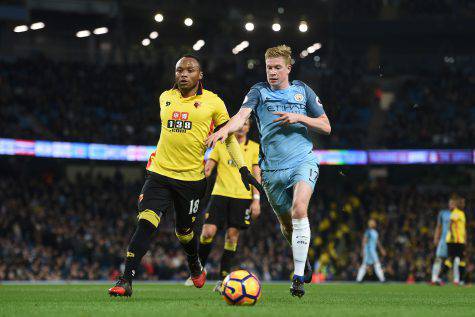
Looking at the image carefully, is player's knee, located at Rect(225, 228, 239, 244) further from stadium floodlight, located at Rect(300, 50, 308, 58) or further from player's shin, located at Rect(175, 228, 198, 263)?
stadium floodlight, located at Rect(300, 50, 308, 58)

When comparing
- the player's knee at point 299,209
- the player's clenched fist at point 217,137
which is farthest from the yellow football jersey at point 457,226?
the player's clenched fist at point 217,137

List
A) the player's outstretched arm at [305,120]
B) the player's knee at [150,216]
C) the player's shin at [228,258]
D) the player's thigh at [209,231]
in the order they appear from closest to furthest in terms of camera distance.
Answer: the player's outstretched arm at [305,120] → the player's knee at [150,216] → the player's shin at [228,258] → the player's thigh at [209,231]

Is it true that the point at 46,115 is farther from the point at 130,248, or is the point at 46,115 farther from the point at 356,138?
the point at 130,248

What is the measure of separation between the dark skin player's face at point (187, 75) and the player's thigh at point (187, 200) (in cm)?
102

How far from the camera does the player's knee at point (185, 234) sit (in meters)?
9.90

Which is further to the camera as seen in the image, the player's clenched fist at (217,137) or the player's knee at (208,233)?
the player's knee at (208,233)

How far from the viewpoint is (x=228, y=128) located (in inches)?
348

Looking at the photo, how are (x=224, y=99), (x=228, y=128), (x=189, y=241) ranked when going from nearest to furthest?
(x=228, y=128) → (x=189, y=241) → (x=224, y=99)

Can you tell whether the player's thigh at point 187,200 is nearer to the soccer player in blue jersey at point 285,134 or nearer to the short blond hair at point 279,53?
the soccer player in blue jersey at point 285,134

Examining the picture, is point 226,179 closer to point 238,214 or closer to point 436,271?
point 238,214

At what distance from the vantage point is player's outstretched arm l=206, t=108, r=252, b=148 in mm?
8617

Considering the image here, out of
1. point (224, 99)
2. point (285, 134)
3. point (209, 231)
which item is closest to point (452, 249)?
point (209, 231)

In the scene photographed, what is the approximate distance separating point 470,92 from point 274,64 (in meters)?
33.1

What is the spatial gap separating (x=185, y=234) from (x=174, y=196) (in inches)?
25.3
